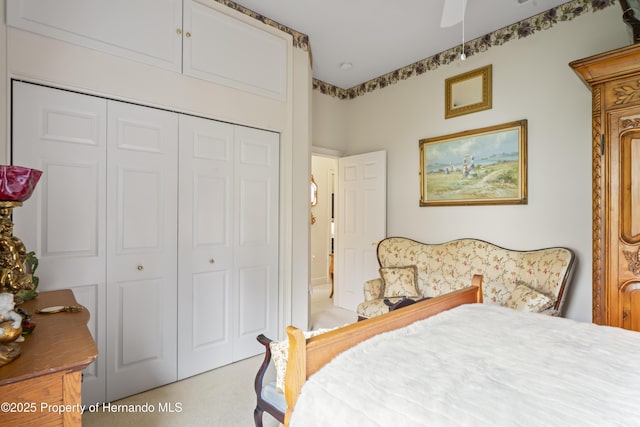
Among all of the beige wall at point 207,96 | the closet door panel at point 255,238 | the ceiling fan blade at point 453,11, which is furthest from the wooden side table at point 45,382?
the ceiling fan blade at point 453,11

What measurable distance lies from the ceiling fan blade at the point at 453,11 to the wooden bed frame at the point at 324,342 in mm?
1639

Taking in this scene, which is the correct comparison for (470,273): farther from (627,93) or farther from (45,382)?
(45,382)

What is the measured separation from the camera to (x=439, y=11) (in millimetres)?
2703

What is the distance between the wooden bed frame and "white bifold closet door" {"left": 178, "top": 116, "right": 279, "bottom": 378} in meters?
1.59

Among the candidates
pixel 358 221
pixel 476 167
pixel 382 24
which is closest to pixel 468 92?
pixel 476 167

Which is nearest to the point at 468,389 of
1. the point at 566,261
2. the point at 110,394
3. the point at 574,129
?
the point at 566,261

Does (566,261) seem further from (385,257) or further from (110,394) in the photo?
(110,394)

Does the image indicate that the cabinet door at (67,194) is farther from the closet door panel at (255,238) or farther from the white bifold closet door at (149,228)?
the closet door panel at (255,238)

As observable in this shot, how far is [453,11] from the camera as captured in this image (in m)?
1.88

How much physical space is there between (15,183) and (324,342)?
3.72 ft

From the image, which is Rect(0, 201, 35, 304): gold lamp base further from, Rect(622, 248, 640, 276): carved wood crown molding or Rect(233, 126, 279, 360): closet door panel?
Rect(622, 248, 640, 276): carved wood crown molding

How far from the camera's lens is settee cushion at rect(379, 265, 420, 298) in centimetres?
319

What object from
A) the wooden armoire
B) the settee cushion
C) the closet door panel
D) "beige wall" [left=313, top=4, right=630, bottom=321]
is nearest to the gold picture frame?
"beige wall" [left=313, top=4, right=630, bottom=321]

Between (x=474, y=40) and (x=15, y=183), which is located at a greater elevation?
(x=474, y=40)
